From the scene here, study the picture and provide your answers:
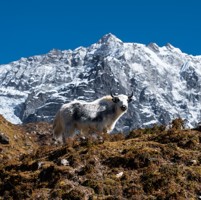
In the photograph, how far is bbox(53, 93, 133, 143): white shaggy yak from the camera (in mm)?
26703

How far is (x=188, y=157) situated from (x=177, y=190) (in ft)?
6.33

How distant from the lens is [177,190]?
40.7 ft

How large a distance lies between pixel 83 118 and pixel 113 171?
1330 cm

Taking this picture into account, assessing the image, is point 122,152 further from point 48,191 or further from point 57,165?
point 48,191

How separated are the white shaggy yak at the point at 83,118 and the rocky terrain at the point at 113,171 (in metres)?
10.3

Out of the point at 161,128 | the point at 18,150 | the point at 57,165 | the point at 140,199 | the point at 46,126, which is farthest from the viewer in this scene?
the point at 46,126

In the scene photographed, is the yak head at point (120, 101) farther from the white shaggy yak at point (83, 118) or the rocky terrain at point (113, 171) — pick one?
the rocky terrain at point (113, 171)

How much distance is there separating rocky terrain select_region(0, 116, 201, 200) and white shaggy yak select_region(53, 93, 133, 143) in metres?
10.3

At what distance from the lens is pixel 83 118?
26.8m

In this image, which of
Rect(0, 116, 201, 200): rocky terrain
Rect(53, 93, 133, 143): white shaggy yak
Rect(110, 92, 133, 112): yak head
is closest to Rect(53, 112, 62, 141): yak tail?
Rect(53, 93, 133, 143): white shaggy yak

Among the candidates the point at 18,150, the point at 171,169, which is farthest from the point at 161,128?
the point at 18,150

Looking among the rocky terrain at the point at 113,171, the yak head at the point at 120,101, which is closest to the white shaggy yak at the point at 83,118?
the yak head at the point at 120,101

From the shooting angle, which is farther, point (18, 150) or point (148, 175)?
point (18, 150)

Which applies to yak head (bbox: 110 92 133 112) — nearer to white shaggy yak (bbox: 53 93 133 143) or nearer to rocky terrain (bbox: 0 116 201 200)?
white shaggy yak (bbox: 53 93 133 143)
